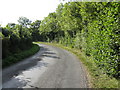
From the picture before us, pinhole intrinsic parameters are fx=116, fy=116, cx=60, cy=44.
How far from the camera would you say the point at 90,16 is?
1498 centimetres

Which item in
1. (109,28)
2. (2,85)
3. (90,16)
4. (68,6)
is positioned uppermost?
(68,6)


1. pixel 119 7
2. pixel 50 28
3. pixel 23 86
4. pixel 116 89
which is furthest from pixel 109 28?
pixel 50 28

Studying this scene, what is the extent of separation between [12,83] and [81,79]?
4.67 meters

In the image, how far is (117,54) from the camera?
6.96 metres

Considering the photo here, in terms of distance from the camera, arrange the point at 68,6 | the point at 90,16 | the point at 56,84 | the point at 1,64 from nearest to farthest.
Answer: the point at 56,84, the point at 1,64, the point at 90,16, the point at 68,6

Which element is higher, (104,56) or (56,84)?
(104,56)

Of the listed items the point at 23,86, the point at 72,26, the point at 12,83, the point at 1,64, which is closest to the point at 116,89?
the point at 23,86

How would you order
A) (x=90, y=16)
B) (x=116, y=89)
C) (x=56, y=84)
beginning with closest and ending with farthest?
(x=116, y=89) → (x=56, y=84) → (x=90, y=16)

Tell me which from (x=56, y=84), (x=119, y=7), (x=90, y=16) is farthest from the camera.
→ (x=90, y=16)

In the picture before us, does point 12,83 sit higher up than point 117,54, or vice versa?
point 117,54

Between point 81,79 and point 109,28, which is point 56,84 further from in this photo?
point 109,28

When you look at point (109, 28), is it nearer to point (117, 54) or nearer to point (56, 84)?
point (117, 54)

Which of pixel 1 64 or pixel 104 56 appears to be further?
pixel 1 64

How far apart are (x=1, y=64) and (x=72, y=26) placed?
1601cm
